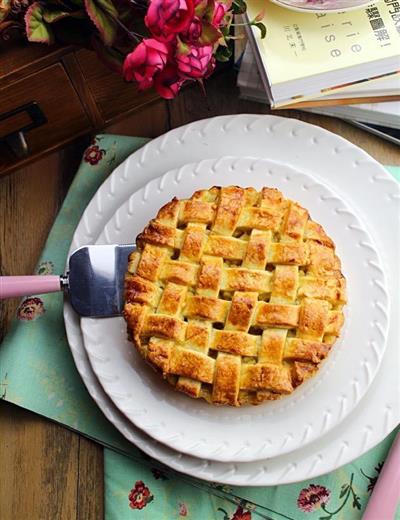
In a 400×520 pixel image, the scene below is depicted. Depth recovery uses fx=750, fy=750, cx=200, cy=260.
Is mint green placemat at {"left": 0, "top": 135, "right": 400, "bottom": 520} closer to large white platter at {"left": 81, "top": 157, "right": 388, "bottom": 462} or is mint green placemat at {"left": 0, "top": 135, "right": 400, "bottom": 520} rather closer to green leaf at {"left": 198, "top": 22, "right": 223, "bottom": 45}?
large white platter at {"left": 81, "top": 157, "right": 388, "bottom": 462}

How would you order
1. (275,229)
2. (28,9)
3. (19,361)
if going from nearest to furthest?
(28,9) → (275,229) → (19,361)

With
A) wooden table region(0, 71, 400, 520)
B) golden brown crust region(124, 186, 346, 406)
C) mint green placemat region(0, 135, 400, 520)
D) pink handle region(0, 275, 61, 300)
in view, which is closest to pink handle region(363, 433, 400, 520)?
mint green placemat region(0, 135, 400, 520)

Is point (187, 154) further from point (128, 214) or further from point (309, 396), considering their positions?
point (309, 396)

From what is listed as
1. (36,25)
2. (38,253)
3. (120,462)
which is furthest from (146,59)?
(120,462)

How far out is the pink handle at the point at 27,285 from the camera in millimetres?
1124

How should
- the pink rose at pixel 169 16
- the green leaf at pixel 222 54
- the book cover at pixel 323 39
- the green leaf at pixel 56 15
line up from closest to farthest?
1. the pink rose at pixel 169 16
2. the green leaf at pixel 56 15
3. the green leaf at pixel 222 54
4. the book cover at pixel 323 39

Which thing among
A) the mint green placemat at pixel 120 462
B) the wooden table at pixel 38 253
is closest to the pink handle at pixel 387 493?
the mint green placemat at pixel 120 462

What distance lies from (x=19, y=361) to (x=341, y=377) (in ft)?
1.67

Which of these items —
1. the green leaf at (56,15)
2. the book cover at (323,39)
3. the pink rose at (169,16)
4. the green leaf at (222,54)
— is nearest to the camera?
the pink rose at (169,16)

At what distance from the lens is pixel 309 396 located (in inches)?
43.1

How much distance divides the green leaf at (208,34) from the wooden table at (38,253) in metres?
0.37

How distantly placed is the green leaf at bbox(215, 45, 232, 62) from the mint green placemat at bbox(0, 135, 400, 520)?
1.16 feet

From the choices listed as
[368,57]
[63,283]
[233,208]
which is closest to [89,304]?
[63,283]

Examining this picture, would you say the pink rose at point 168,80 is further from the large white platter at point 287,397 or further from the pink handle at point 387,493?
the pink handle at point 387,493
